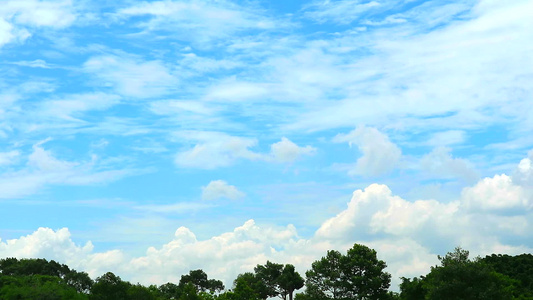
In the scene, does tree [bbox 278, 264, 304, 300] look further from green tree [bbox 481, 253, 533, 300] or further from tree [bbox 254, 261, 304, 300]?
green tree [bbox 481, 253, 533, 300]

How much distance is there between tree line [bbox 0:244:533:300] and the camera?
7456 cm

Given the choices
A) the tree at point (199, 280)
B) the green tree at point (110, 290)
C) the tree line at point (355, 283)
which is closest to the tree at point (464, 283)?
the tree line at point (355, 283)

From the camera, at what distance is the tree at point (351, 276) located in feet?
344

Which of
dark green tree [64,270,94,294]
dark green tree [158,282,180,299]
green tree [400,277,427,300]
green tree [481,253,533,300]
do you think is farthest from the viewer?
dark green tree [158,282,180,299]

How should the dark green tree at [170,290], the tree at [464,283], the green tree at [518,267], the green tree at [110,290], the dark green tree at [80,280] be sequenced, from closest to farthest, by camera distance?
the tree at [464,283] < the green tree at [110,290] < the green tree at [518,267] < the dark green tree at [80,280] < the dark green tree at [170,290]

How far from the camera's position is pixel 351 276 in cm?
10681

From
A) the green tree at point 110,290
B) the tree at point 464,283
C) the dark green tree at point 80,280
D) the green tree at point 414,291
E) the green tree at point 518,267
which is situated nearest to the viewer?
the tree at point 464,283

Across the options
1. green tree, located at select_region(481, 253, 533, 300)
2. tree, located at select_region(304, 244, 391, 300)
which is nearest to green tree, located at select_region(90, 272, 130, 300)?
tree, located at select_region(304, 244, 391, 300)

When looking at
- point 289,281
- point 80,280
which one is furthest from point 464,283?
point 80,280

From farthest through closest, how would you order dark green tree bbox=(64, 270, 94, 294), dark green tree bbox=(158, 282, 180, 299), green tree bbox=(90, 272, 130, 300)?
dark green tree bbox=(158, 282, 180, 299) < dark green tree bbox=(64, 270, 94, 294) < green tree bbox=(90, 272, 130, 300)

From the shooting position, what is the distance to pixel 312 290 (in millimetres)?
108938

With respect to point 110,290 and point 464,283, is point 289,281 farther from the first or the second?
point 464,283

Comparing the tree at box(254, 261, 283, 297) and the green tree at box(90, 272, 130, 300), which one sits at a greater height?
the tree at box(254, 261, 283, 297)

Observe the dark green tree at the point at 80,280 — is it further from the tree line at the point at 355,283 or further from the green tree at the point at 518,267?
the green tree at the point at 518,267
